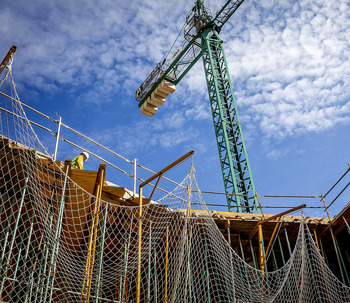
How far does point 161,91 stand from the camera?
2291 centimetres

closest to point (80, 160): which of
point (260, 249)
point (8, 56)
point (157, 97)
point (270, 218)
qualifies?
point (8, 56)

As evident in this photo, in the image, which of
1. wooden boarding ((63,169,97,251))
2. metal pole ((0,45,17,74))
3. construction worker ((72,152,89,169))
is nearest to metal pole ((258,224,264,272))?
wooden boarding ((63,169,97,251))

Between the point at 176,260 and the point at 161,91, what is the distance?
51.4 ft

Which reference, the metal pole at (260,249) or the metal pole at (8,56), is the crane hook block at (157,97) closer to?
the metal pole at (260,249)

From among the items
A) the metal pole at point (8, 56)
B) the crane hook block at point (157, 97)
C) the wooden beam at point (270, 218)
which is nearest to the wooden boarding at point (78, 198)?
the metal pole at point (8, 56)

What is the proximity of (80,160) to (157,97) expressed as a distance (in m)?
14.1

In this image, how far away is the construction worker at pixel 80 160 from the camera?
9.31m

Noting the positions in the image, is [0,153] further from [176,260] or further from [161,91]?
[161,91]

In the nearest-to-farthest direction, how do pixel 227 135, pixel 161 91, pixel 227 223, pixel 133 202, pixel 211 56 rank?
pixel 133 202
pixel 227 223
pixel 227 135
pixel 211 56
pixel 161 91

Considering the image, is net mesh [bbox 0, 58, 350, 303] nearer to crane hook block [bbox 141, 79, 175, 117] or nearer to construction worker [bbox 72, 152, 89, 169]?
construction worker [bbox 72, 152, 89, 169]

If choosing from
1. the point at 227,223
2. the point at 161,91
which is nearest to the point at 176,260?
the point at 227,223

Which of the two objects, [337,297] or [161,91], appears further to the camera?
[161,91]

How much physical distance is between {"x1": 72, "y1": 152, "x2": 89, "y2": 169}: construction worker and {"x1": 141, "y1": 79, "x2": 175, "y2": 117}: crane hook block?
535 inches

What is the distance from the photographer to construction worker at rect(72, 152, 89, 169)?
931 centimetres
